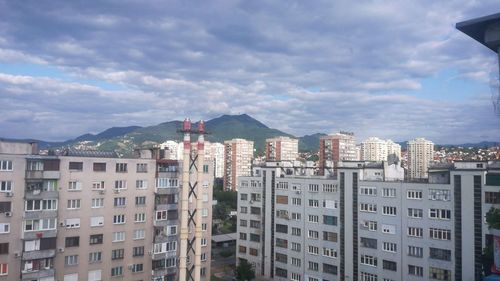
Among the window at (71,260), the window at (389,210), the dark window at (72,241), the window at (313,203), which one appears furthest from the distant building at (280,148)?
the window at (71,260)

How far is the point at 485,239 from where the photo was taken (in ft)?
94.7

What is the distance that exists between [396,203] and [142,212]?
1922cm

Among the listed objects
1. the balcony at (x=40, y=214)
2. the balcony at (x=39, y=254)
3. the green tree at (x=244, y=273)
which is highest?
the balcony at (x=40, y=214)

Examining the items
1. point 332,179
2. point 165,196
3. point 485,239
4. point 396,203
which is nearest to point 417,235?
point 396,203

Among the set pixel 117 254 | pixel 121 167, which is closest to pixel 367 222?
pixel 117 254

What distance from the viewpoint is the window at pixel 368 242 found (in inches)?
1383

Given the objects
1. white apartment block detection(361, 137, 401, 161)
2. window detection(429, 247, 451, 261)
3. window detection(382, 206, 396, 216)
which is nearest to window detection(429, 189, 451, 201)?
window detection(382, 206, 396, 216)

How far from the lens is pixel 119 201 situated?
1177 inches

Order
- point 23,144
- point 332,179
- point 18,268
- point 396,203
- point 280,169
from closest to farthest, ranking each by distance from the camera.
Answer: point 18,268, point 23,144, point 396,203, point 332,179, point 280,169

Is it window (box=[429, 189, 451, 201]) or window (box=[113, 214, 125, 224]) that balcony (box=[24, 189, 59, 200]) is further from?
window (box=[429, 189, 451, 201])

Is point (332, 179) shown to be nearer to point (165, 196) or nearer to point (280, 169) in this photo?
point (280, 169)

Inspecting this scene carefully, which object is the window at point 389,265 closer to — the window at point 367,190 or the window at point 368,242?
the window at point 368,242

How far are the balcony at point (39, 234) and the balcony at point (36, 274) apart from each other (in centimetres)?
198

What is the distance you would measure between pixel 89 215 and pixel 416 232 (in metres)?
23.4
